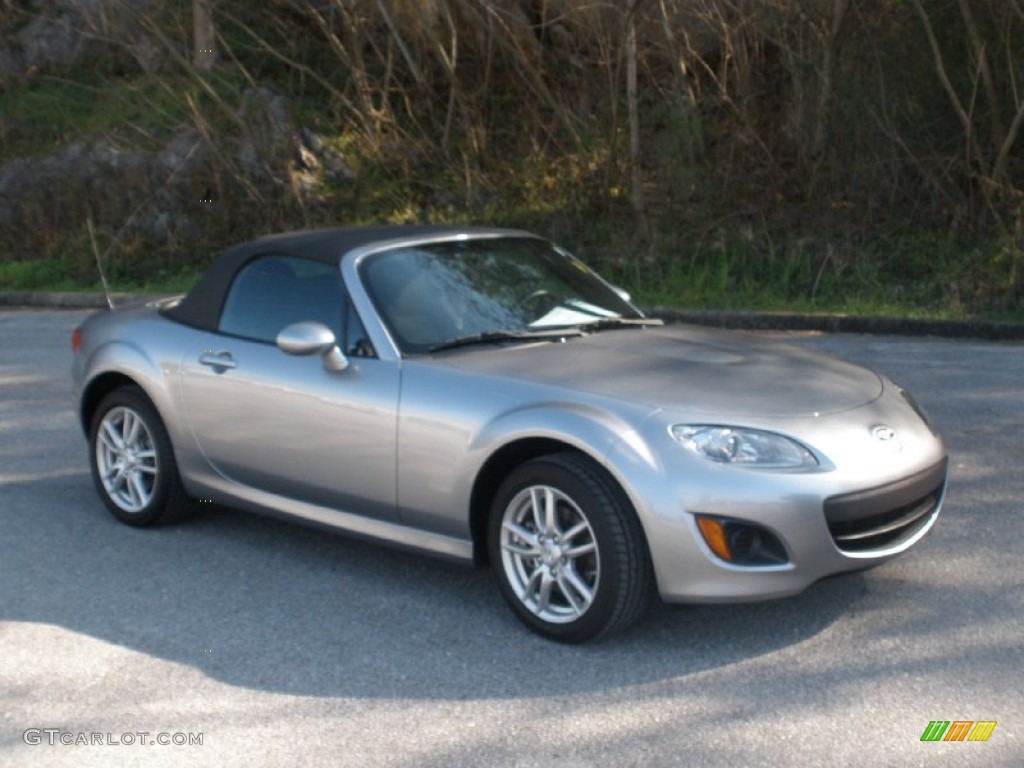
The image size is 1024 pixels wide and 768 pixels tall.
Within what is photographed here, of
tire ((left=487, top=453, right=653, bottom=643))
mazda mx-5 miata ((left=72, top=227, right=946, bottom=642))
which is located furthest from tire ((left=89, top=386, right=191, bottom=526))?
tire ((left=487, top=453, right=653, bottom=643))

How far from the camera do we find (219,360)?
654 centimetres

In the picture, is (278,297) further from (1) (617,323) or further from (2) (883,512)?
(2) (883,512)

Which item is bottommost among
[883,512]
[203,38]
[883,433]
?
[883,512]

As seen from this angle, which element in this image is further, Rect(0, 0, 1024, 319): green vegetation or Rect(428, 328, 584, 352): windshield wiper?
Rect(0, 0, 1024, 319): green vegetation

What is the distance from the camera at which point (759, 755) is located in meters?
4.29

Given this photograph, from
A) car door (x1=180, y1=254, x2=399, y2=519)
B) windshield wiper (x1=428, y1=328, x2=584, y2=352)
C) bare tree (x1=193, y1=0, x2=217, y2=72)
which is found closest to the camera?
car door (x1=180, y1=254, x2=399, y2=519)

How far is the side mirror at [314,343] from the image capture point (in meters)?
5.91

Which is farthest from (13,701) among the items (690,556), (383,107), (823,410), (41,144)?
(41,144)

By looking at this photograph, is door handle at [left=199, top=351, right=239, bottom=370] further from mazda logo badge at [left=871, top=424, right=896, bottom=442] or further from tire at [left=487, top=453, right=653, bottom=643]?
mazda logo badge at [left=871, top=424, right=896, bottom=442]

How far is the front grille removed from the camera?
5.08 m

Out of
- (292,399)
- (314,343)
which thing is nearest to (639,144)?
(292,399)

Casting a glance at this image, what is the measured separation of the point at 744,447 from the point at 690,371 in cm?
59

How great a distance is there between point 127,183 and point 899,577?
649 inches

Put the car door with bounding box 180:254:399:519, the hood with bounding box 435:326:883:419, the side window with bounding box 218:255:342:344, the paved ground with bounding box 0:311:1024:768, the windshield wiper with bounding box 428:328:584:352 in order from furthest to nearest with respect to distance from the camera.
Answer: the side window with bounding box 218:255:342:344 → the windshield wiper with bounding box 428:328:584:352 → the car door with bounding box 180:254:399:519 → the hood with bounding box 435:326:883:419 → the paved ground with bounding box 0:311:1024:768
